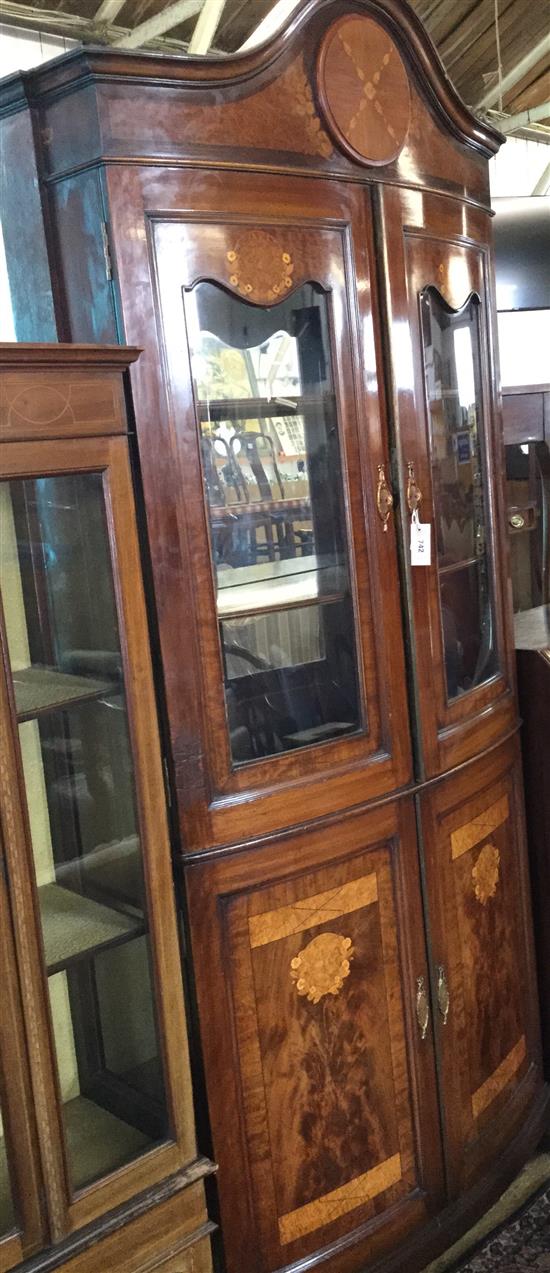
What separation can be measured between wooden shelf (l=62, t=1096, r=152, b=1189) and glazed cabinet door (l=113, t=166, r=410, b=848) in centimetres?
41

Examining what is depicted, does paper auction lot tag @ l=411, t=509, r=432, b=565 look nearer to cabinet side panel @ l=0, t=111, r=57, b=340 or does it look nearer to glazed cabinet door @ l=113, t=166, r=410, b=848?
glazed cabinet door @ l=113, t=166, r=410, b=848

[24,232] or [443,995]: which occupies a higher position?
[24,232]

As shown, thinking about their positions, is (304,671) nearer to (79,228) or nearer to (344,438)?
(344,438)

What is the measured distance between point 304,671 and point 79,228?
76 cm

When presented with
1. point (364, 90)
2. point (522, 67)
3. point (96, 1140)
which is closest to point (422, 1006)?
point (96, 1140)

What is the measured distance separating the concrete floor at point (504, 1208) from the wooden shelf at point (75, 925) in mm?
1003

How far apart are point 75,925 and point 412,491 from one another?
2.95 ft

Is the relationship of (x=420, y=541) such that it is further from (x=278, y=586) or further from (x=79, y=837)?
(x=79, y=837)

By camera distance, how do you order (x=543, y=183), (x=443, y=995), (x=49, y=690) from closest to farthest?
(x=49, y=690) < (x=443, y=995) < (x=543, y=183)

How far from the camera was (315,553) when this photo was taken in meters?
1.80

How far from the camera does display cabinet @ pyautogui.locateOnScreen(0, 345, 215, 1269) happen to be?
137cm

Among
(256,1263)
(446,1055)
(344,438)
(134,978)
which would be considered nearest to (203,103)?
(344,438)

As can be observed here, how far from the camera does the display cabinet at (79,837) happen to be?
1374mm

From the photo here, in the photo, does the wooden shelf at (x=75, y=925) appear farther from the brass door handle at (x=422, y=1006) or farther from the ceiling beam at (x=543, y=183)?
the ceiling beam at (x=543, y=183)
